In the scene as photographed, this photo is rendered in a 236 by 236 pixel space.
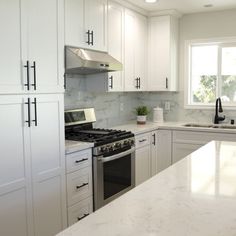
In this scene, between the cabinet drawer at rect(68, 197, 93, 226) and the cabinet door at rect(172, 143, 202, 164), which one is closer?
the cabinet drawer at rect(68, 197, 93, 226)

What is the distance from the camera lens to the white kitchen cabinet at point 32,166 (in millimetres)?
2174

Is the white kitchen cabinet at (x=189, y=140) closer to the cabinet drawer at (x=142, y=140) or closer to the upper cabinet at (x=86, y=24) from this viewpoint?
the cabinet drawer at (x=142, y=140)

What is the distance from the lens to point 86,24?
130 inches

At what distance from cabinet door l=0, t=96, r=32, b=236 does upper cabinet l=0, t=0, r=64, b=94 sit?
5.9 inches

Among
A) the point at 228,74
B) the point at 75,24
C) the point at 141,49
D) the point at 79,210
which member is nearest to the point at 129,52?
the point at 141,49

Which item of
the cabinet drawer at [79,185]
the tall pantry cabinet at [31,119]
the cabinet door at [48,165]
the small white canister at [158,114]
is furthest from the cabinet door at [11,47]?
the small white canister at [158,114]

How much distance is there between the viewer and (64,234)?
109cm

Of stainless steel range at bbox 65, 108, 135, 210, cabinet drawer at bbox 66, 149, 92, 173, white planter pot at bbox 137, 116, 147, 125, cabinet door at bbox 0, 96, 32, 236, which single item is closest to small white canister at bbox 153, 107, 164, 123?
white planter pot at bbox 137, 116, 147, 125

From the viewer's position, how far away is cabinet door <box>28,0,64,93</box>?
2350 millimetres

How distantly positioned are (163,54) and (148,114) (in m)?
0.99

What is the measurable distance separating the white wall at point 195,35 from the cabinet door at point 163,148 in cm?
62

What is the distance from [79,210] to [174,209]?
5.76 ft

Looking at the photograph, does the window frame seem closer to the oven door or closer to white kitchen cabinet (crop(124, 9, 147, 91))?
white kitchen cabinet (crop(124, 9, 147, 91))

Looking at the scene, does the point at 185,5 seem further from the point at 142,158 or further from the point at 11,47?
the point at 11,47
